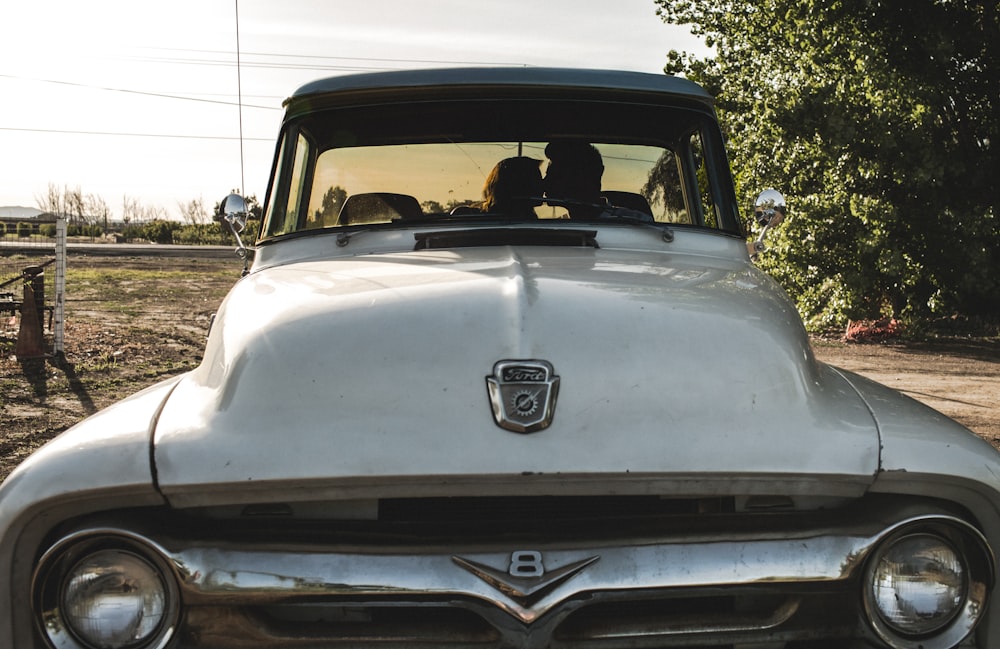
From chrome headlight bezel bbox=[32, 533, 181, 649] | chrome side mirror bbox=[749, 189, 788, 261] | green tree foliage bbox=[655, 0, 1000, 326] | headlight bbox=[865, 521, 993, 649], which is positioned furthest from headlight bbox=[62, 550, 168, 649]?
green tree foliage bbox=[655, 0, 1000, 326]

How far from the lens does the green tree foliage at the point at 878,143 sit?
614 inches

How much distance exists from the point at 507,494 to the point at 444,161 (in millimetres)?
1947

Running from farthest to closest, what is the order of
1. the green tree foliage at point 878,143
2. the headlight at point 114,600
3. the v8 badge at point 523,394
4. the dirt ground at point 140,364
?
the green tree foliage at point 878,143
the dirt ground at point 140,364
the v8 badge at point 523,394
the headlight at point 114,600

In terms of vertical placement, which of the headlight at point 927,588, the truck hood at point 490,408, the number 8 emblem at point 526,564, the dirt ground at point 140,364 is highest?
the truck hood at point 490,408

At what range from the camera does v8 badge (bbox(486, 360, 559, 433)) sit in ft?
6.30

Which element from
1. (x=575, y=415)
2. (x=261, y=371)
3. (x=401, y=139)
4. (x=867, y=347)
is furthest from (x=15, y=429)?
(x=867, y=347)

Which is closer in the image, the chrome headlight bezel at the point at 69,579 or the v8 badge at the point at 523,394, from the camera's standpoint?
the chrome headlight bezel at the point at 69,579

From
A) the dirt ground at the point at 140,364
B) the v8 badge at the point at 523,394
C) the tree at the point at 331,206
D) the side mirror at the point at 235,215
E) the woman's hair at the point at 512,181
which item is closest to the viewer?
the v8 badge at the point at 523,394

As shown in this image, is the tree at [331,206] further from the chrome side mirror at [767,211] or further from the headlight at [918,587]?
the headlight at [918,587]

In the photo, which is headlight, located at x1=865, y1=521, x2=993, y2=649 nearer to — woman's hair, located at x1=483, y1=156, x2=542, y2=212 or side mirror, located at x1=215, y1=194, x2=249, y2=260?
woman's hair, located at x1=483, y1=156, x2=542, y2=212

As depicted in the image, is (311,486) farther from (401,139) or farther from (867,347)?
(867,347)

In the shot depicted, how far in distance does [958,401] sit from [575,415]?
1040cm

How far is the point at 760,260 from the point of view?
1844 cm

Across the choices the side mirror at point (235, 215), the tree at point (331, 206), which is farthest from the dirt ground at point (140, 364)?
the tree at point (331, 206)
